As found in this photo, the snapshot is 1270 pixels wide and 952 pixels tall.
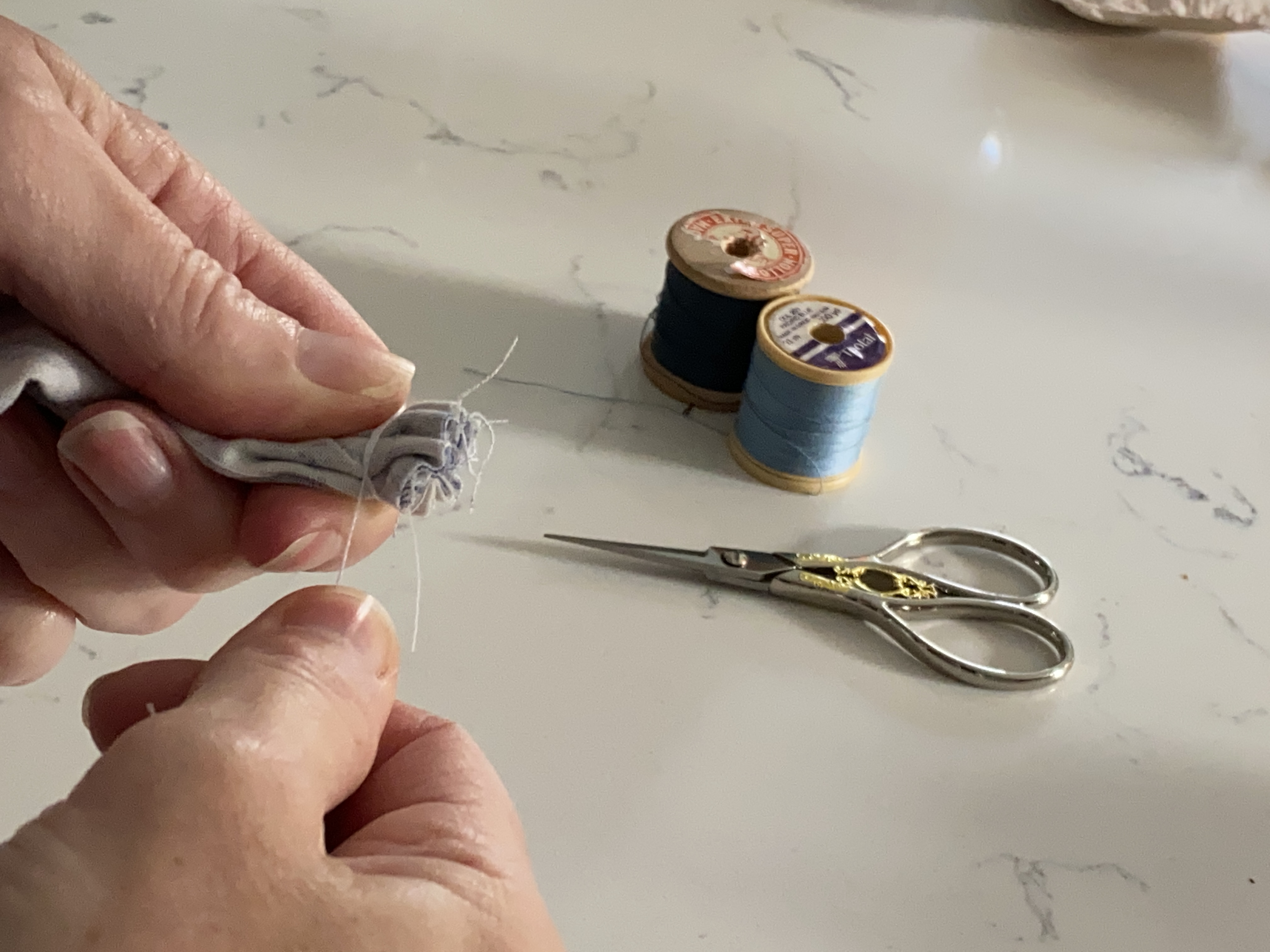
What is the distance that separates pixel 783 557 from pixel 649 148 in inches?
19.5

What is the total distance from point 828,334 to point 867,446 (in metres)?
0.10

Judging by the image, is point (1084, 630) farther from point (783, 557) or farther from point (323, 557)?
point (323, 557)

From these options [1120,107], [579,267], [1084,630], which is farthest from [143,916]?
[1120,107]

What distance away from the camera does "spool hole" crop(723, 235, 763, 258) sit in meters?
0.78

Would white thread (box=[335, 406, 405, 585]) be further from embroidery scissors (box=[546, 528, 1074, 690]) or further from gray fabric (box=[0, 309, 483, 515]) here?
embroidery scissors (box=[546, 528, 1074, 690])

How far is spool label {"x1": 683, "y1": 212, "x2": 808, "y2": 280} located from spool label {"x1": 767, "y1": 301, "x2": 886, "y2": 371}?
→ 33mm

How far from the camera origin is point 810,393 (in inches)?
27.5

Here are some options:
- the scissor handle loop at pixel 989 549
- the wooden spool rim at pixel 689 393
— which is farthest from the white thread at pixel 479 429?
the scissor handle loop at pixel 989 549

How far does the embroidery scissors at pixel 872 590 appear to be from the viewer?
655 millimetres

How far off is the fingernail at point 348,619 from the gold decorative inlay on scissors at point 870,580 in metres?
0.31

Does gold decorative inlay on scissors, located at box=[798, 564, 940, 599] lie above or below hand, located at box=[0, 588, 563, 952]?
below

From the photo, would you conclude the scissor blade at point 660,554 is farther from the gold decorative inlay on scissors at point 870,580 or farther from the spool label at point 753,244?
the spool label at point 753,244

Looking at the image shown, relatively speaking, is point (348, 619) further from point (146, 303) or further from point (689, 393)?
point (689, 393)

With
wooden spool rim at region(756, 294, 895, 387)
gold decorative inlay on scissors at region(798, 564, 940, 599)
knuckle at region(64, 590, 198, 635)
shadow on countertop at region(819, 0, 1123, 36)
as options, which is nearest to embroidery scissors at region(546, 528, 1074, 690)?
gold decorative inlay on scissors at region(798, 564, 940, 599)
